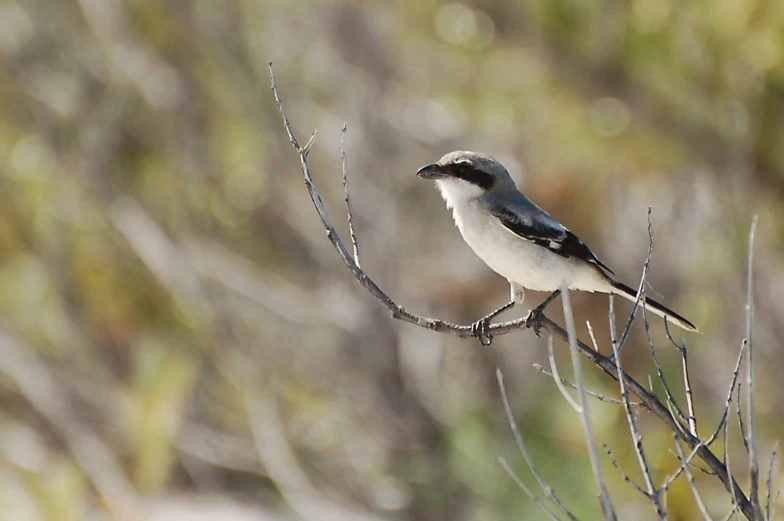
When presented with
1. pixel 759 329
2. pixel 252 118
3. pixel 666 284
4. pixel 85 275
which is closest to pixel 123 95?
pixel 252 118

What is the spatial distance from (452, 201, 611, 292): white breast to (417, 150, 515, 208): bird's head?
102 millimetres

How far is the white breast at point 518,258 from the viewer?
116 inches

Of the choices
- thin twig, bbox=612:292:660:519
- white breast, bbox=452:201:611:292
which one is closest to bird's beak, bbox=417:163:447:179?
white breast, bbox=452:201:611:292

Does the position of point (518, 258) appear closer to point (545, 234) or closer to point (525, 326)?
point (545, 234)

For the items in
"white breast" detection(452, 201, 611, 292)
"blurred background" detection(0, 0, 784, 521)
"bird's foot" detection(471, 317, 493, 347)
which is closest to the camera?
"bird's foot" detection(471, 317, 493, 347)

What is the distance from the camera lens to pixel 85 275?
7.48 m

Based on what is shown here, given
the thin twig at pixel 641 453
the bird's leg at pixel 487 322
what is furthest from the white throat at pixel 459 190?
the thin twig at pixel 641 453

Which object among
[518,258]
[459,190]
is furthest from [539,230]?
[459,190]

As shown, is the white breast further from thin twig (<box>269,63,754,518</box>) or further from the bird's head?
thin twig (<box>269,63,754,518</box>)

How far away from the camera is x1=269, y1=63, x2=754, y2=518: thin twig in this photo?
194 cm

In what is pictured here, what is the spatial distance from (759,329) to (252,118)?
3.94m

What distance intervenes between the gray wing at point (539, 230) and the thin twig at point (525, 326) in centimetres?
49

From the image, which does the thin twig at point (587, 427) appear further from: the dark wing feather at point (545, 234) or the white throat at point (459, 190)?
the white throat at point (459, 190)

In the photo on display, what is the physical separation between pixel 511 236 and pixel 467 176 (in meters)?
0.31
